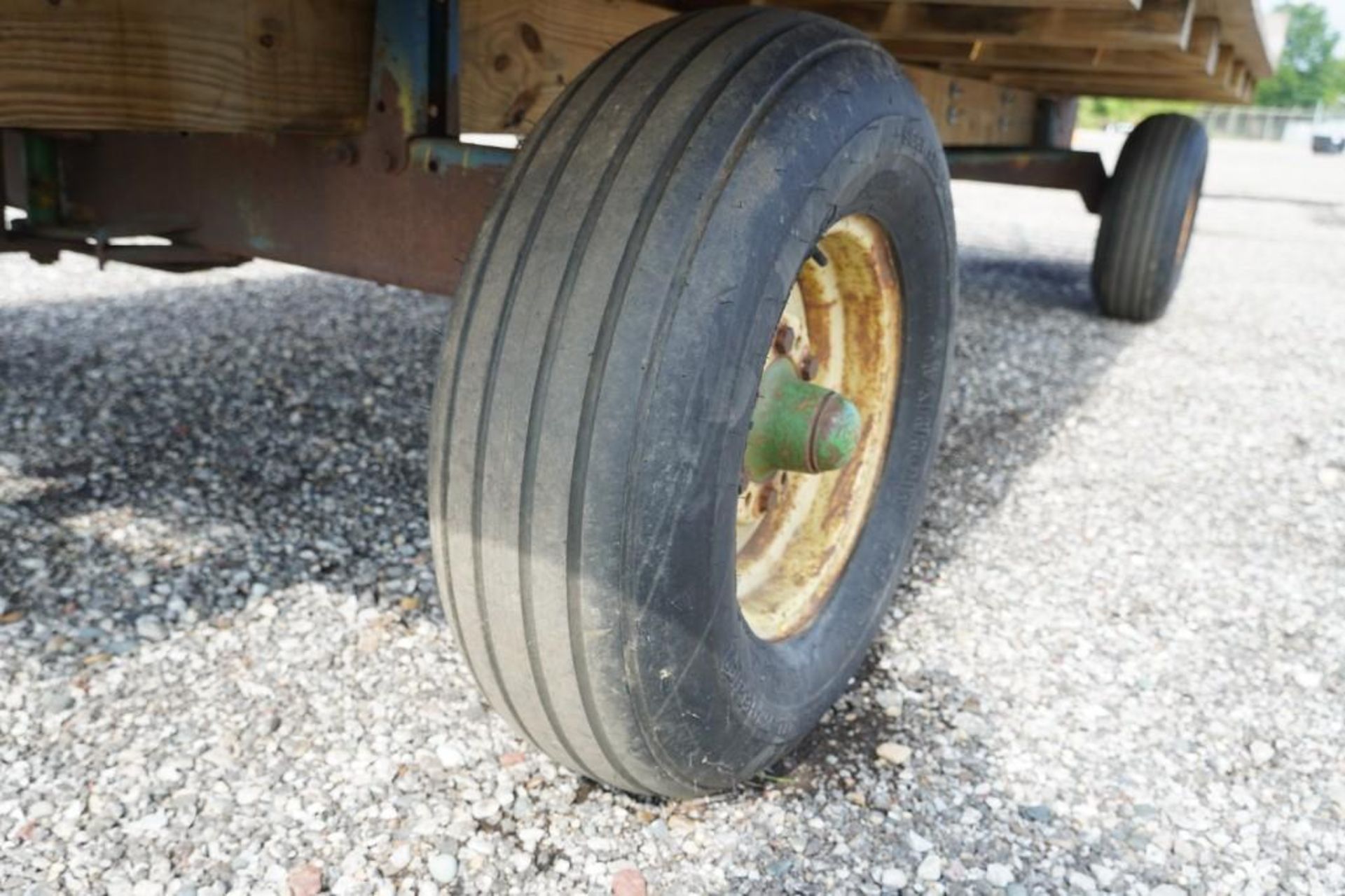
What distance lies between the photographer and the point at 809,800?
1622 millimetres

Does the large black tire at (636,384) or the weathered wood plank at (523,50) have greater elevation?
the weathered wood plank at (523,50)

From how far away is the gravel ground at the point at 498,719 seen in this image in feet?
4.95

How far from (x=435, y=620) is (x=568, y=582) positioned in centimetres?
86

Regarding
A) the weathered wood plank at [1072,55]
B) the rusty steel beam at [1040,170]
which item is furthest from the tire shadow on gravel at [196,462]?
the rusty steel beam at [1040,170]

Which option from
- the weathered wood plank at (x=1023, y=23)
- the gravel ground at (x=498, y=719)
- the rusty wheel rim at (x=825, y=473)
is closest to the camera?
the gravel ground at (x=498, y=719)

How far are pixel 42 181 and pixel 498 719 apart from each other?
1.38 m

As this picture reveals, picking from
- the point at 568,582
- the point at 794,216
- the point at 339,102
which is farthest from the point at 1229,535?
the point at 339,102

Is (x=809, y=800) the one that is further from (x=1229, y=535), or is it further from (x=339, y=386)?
(x=339, y=386)

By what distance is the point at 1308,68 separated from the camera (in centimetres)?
7844

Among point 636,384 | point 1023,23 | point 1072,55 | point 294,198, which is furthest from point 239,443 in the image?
point 1072,55

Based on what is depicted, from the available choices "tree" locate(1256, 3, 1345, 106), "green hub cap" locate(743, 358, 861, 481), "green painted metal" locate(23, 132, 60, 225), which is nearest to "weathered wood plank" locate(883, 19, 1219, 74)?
"green hub cap" locate(743, 358, 861, 481)

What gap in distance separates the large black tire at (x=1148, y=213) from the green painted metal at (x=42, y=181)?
12.9 ft

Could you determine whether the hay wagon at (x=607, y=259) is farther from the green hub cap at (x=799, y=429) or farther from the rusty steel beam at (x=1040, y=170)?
the rusty steel beam at (x=1040, y=170)

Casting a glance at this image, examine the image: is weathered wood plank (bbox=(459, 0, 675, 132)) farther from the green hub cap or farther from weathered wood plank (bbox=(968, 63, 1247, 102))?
weathered wood plank (bbox=(968, 63, 1247, 102))
